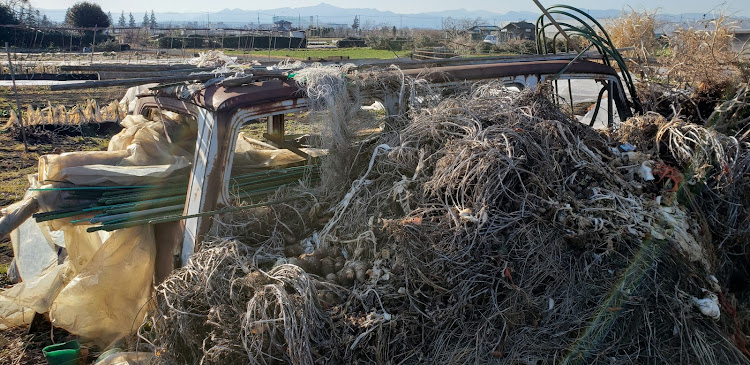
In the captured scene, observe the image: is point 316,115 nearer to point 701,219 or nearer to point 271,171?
point 271,171

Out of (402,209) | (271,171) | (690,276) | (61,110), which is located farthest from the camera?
(61,110)

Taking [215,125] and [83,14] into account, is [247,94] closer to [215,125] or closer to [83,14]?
[215,125]

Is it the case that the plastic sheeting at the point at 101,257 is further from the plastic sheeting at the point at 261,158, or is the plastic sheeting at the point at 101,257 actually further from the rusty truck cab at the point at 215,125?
the plastic sheeting at the point at 261,158

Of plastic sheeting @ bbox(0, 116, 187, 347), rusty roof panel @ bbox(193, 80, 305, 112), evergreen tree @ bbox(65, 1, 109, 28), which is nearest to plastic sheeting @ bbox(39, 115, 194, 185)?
plastic sheeting @ bbox(0, 116, 187, 347)

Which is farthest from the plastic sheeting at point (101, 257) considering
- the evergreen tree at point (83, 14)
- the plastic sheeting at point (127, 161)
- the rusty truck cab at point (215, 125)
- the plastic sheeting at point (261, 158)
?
the evergreen tree at point (83, 14)

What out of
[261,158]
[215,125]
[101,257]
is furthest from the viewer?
[261,158]

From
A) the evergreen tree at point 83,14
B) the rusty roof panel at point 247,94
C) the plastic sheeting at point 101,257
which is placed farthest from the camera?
the evergreen tree at point 83,14

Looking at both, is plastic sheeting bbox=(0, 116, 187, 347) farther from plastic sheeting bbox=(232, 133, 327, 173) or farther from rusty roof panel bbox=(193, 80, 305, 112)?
rusty roof panel bbox=(193, 80, 305, 112)

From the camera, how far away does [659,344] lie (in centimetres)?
258

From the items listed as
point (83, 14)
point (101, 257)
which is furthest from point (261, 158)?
point (83, 14)

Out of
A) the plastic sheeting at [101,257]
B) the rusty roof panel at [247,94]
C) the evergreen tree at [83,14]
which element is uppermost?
the evergreen tree at [83,14]

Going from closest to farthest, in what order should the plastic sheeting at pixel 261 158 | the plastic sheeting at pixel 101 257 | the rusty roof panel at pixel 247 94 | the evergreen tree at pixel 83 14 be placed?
the rusty roof panel at pixel 247 94 < the plastic sheeting at pixel 101 257 < the plastic sheeting at pixel 261 158 < the evergreen tree at pixel 83 14

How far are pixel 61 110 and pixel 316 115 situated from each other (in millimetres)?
10991

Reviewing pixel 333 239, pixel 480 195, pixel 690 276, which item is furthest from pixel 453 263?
pixel 690 276
